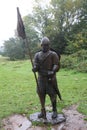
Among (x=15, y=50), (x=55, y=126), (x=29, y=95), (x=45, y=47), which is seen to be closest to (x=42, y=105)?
(x=55, y=126)

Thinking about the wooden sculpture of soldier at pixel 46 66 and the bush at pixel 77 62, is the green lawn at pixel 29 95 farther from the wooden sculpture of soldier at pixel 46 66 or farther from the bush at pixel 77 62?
the bush at pixel 77 62

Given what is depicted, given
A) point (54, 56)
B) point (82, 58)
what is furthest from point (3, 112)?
point (82, 58)

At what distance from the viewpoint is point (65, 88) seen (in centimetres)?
898

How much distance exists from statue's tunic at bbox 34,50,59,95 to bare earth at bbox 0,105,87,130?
775 millimetres

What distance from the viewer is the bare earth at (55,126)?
17.4 ft

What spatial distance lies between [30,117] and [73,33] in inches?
638

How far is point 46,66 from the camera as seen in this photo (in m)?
5.28

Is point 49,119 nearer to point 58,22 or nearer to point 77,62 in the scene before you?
point 77,62

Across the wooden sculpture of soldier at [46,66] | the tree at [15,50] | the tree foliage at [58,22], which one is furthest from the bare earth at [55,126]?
the tree at [15,50]

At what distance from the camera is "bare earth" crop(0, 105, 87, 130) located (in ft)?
17.4

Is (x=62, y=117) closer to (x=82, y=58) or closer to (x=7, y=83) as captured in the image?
(x=7, y=83)

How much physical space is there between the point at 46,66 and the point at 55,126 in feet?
4.15

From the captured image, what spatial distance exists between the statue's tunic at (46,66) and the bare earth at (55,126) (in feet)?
2.54

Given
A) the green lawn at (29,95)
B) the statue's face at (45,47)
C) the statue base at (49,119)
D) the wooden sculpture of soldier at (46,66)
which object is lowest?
the green lawn at (29,95)
